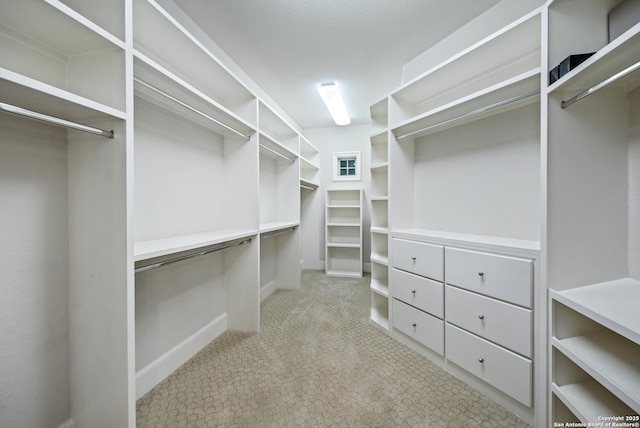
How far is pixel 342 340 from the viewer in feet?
6.75

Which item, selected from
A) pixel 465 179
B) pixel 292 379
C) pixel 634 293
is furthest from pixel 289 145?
pixel 634 293

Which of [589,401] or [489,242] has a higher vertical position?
[489,242]

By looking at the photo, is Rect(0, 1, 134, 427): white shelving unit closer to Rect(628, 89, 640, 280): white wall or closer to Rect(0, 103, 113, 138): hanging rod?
Rect(0, 103, 113, 138): hanging rod

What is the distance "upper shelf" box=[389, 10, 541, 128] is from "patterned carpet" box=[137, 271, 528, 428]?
6.64 feet

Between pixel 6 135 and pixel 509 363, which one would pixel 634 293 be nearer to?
pixel 509 363

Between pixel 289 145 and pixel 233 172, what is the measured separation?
1388 mm

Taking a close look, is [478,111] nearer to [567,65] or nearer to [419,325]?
[567,65]

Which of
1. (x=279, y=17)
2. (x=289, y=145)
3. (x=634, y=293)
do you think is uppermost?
(x=279, y=17)

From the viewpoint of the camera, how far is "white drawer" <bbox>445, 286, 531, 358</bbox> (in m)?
1.29

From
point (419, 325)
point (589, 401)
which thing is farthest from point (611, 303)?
point (419, 325)

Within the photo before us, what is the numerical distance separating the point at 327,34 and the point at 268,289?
120 inches

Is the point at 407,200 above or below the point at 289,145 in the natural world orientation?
below

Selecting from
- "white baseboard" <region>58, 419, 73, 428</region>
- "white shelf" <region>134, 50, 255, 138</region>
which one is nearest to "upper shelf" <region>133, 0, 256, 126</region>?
"white shelf" <region>134, 50, 255, 138</region>

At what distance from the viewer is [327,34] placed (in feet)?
7.05
